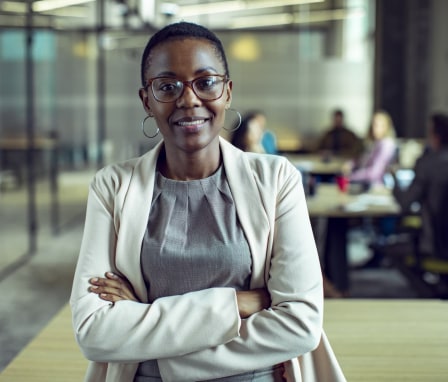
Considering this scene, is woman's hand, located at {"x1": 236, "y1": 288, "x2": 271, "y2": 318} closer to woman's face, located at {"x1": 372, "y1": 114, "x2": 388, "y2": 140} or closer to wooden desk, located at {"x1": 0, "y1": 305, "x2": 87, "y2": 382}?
wooden desk, located at {"x1": 0, "y1": 305, "x2": 87, "y2": 382}

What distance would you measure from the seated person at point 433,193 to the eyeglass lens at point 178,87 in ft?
10.4

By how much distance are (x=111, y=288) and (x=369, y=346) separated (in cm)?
92

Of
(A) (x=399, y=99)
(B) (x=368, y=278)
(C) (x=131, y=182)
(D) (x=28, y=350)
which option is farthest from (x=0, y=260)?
(A) (x=399, y=99)

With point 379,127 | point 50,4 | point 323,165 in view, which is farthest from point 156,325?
point 323,165

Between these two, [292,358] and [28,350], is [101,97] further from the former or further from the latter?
[292,358]

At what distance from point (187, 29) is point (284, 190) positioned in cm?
39

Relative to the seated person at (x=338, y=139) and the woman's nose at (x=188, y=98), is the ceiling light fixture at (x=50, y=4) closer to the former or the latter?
the seated person at (x=338, y=139)

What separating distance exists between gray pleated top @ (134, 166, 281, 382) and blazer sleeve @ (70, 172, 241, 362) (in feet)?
0.13

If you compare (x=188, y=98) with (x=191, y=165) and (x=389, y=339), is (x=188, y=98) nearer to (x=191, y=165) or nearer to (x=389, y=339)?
(x=191, y=165)

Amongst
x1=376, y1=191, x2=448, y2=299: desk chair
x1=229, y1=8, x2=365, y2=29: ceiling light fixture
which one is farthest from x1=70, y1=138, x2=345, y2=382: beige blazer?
x1=229, y1=8, x2=365, y2=29: ceiling light fixture

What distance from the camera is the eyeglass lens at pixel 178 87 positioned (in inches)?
60.9

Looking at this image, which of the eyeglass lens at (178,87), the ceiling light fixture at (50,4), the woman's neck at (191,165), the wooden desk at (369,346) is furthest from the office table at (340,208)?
the eyeglass lens at (178,87)

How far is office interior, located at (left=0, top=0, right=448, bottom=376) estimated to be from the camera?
22.8 ft

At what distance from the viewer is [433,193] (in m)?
4.62
